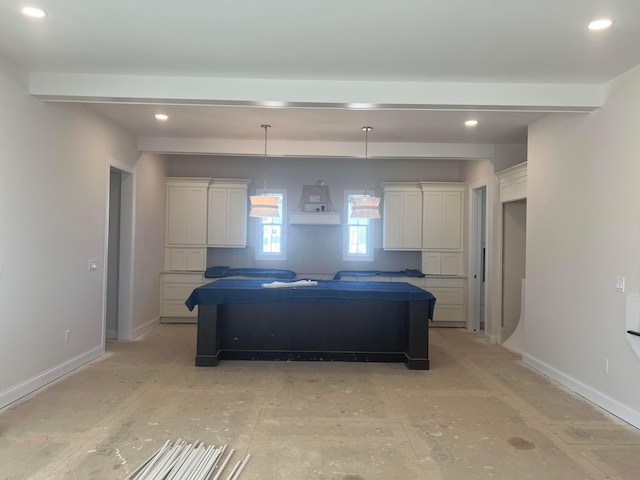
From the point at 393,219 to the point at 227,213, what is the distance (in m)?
2.91

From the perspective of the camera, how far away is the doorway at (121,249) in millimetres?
5582

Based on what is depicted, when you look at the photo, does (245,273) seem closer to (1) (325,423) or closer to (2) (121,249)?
(2) (121,249)

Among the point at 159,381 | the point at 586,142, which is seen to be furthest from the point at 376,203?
the point at 159,381

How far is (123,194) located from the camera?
5.58 m

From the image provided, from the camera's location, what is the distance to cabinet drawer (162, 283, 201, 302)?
22.0 feet

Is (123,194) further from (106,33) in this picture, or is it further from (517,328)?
(517,328)

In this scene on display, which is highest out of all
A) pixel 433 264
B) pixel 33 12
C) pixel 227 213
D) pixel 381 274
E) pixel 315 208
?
pixel 33 12

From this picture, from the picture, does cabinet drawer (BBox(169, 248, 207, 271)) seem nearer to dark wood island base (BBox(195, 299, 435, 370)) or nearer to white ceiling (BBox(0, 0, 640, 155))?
dark wood island base (BBox(195, 299, 435, 370))

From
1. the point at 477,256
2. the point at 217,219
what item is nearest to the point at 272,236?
the point at 217,219

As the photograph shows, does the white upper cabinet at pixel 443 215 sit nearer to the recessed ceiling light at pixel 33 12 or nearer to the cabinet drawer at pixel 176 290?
the cabinet drawer at pixel 176 290

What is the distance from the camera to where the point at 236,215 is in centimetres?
685

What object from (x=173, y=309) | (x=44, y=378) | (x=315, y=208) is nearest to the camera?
(x=44, y=378)

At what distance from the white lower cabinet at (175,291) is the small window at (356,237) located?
2694 mm

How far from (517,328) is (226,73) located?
4.96 m
